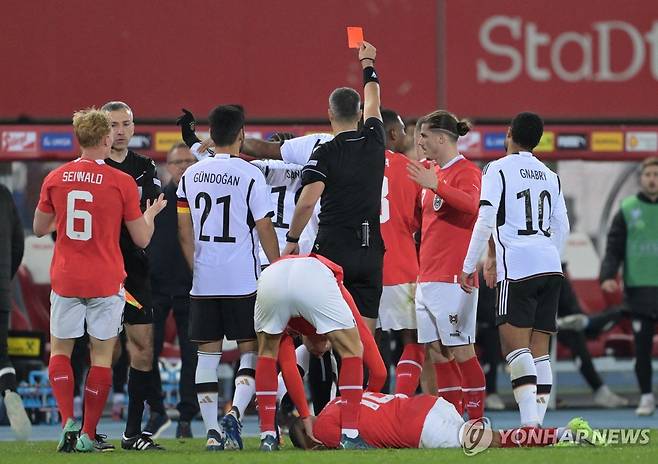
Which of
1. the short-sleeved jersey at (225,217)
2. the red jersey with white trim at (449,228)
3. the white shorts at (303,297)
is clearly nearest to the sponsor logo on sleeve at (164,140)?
the red jersey with white trim at (449,228)

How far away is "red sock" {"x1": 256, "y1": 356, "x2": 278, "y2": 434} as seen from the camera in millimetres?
8438

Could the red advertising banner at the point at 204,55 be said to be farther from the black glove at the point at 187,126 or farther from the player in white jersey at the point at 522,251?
the player in white jersey at the point at 522,251

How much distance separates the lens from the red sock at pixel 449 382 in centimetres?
990

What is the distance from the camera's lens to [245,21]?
523 inches

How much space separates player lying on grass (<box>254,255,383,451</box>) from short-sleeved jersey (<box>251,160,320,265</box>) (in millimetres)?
1836

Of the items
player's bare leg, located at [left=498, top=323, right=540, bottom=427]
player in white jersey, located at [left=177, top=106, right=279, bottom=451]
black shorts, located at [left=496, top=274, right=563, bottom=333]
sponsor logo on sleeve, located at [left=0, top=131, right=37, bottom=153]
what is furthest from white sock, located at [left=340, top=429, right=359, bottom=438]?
sponsor logo on sleeve, located at [left=0, top=131, right=37, bottom=153]

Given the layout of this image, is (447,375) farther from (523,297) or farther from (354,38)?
(354,38)

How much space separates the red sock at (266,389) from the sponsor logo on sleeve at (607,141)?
19.6 ft

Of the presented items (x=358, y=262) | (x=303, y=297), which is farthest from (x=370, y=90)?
(x=303, y=297)

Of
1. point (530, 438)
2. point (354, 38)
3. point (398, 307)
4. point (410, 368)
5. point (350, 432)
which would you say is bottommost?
point (530, 438)

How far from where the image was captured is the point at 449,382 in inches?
391

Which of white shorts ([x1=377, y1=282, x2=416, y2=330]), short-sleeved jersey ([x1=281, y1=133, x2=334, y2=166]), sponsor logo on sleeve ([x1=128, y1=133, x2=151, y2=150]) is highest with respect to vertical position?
sponsor logo on sleeve ([x1=128, y1=133, x2=151, y2=150])

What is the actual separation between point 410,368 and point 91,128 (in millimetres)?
2632

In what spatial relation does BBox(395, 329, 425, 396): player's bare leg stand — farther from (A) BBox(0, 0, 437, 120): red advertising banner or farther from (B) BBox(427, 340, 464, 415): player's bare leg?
(A) BBox(0, 0, 437, 120): red advertising banner
